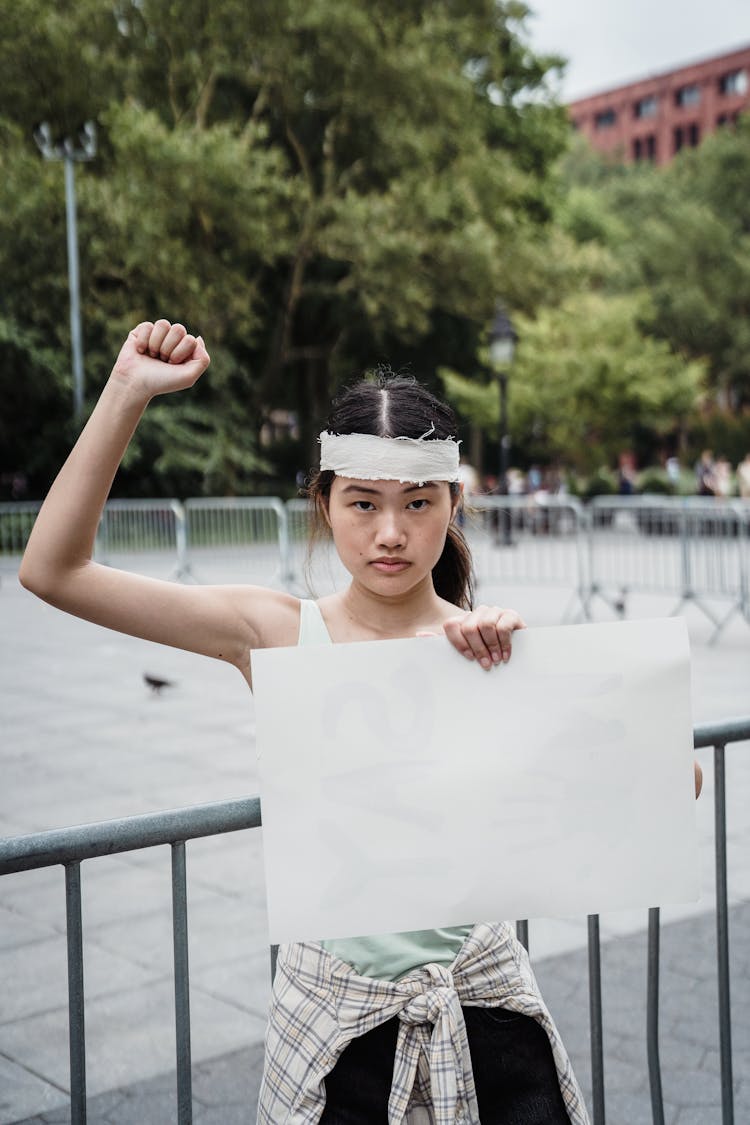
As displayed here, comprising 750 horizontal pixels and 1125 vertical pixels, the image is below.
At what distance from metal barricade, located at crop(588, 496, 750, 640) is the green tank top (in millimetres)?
10353

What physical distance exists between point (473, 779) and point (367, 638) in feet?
1.03

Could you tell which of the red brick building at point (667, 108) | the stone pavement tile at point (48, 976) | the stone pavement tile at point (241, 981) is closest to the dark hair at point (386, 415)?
the stone pavement tile at point (241, 981)

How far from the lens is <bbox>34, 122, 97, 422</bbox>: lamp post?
24.6 meters

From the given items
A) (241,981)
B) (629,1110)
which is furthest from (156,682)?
(629,1110)

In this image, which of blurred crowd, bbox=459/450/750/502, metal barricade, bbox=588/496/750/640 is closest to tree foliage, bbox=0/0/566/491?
blurred crowd, bbox=459/450/750/502

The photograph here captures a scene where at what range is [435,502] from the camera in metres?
1.94

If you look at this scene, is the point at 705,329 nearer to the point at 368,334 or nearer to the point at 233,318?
the point at 368,334

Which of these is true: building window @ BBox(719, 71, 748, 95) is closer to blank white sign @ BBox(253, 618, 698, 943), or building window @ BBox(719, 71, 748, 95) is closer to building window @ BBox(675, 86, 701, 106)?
building window @ BBox(675, 86, 701, 106)

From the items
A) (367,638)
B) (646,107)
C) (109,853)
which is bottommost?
(109,853)

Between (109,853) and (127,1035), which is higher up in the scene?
(109,853)

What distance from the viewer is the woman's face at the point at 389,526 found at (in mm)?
1910

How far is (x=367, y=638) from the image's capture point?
6.70 ft

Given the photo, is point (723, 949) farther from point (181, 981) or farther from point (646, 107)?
point (646, 107)

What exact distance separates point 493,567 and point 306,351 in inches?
716
